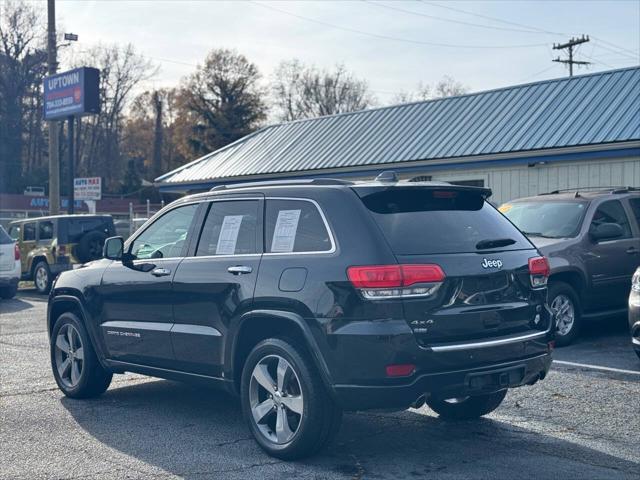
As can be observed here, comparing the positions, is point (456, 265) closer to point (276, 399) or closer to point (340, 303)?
point (340, 303)

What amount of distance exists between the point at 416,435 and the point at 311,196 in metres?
1.93

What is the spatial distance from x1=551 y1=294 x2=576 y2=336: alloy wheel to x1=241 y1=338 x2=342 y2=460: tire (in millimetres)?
5646

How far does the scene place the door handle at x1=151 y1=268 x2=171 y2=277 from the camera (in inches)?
261

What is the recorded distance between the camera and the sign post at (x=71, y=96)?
27.9 metres

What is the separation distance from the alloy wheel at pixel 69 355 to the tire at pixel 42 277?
1222 cm

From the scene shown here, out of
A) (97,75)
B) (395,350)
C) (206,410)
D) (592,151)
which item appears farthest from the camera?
(97,75)

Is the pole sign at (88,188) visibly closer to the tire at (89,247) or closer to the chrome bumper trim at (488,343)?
the tire at (89,247)

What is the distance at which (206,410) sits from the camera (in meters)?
7.25

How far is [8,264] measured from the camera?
17.5m

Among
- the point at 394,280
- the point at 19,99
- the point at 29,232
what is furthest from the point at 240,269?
the point at 19,99

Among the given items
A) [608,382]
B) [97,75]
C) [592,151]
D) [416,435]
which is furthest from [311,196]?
[97,75]

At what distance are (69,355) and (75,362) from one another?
119mm

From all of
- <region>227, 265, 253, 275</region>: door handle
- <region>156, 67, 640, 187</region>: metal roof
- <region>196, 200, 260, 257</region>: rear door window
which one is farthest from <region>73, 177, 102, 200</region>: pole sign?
<region>227, 265, 253, 275</region>: door handle

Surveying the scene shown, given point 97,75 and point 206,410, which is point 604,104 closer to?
point 206,410
